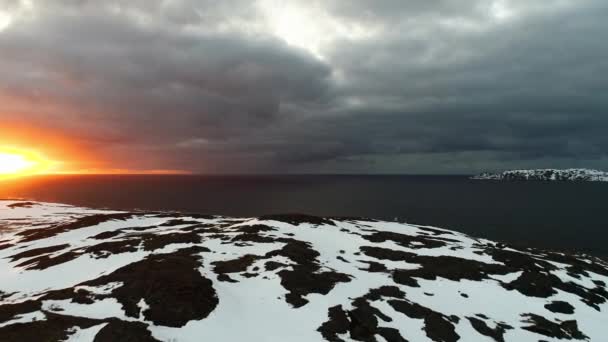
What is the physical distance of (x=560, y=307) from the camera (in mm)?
41562

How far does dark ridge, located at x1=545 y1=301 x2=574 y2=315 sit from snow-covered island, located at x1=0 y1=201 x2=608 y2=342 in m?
0.22

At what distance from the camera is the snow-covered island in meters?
31.4

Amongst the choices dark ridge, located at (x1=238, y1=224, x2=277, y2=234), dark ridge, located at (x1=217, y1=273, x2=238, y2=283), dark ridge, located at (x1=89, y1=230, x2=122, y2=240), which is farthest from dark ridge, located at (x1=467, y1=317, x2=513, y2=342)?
dark ridge, located at (x1=89, y1=230, x2=122, y2=240)

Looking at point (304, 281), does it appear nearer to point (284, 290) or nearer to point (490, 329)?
point (284, 290)

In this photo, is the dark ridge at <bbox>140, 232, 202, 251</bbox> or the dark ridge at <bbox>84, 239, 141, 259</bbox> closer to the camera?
the dark ridge at <bbox>84, 239, 141, 259</bbox>

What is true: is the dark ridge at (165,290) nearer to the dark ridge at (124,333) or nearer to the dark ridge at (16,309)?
the dark ridge at (124,333)

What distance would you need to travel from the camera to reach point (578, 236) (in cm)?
11356

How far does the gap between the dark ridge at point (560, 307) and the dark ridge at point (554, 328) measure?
2.49m

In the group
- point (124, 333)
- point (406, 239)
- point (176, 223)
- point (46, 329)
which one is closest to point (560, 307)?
point (406, 239)

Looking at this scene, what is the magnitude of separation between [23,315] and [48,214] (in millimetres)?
126822

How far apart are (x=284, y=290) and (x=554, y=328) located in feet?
96.5

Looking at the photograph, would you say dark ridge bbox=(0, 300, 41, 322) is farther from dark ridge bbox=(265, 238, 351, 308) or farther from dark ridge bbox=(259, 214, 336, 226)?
dark ridge bbox=(259, 214, 336, 226)

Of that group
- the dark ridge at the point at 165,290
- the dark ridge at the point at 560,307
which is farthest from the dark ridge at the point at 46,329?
the dark ridge at the point at 560,307

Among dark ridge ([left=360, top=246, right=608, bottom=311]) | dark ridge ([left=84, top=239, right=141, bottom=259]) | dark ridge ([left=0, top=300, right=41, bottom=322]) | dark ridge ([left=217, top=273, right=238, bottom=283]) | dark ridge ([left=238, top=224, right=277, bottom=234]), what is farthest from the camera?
dark ridge ([left=238, top=224, right=277, bottom=234])
